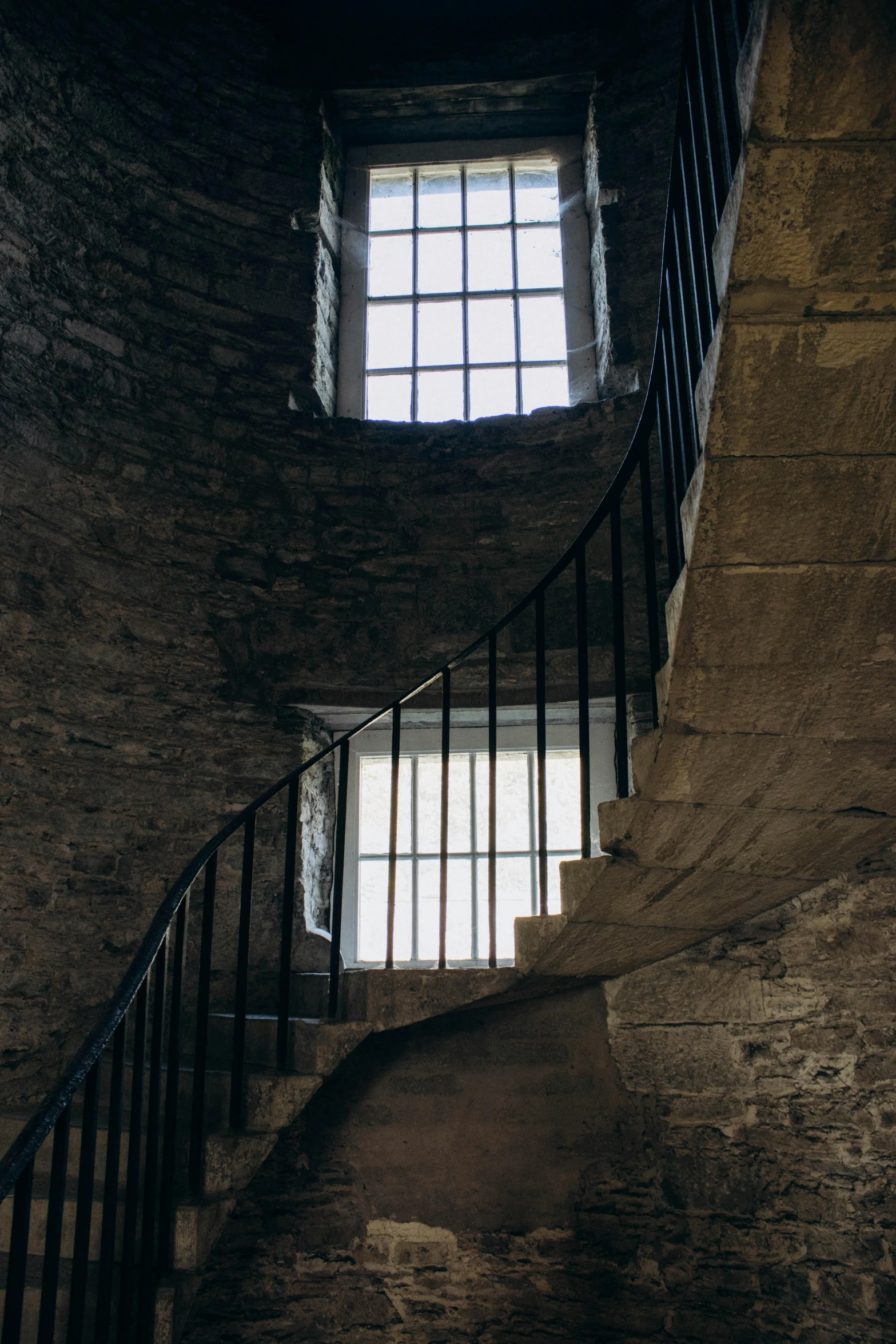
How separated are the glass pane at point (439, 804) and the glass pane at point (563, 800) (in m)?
0.35

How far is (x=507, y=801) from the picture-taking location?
395 cm

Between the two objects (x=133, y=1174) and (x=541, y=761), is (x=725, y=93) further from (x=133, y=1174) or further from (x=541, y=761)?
(x=133, y=1174)

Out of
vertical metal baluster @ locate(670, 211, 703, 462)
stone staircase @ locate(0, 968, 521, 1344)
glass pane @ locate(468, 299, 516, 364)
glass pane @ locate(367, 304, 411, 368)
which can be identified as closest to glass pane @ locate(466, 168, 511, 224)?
glass pane @ locate(468, 299, 516, 364)

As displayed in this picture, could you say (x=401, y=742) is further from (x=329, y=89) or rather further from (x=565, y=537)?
(x=329, y=89)

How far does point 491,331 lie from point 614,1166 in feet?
12.7

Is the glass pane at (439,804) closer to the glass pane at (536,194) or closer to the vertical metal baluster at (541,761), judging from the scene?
the vertical metal baluster at (541,761)

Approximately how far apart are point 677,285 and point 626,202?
3.02m

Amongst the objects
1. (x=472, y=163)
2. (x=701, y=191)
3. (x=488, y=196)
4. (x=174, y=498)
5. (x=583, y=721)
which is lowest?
(x=583, y=721)

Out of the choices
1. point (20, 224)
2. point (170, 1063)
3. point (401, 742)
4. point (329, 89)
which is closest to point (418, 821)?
point (401, 742)

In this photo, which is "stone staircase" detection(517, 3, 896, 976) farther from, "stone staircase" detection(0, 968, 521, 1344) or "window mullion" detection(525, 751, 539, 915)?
"window mullion" detection(525, 751, 539, 915)

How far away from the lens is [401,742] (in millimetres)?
4086

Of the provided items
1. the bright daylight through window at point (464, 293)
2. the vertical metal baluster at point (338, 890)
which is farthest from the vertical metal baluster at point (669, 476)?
the bright daylight through window at point (464, 293)

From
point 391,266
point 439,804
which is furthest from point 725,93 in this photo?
point 391,266

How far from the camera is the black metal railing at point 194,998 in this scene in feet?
6.04
